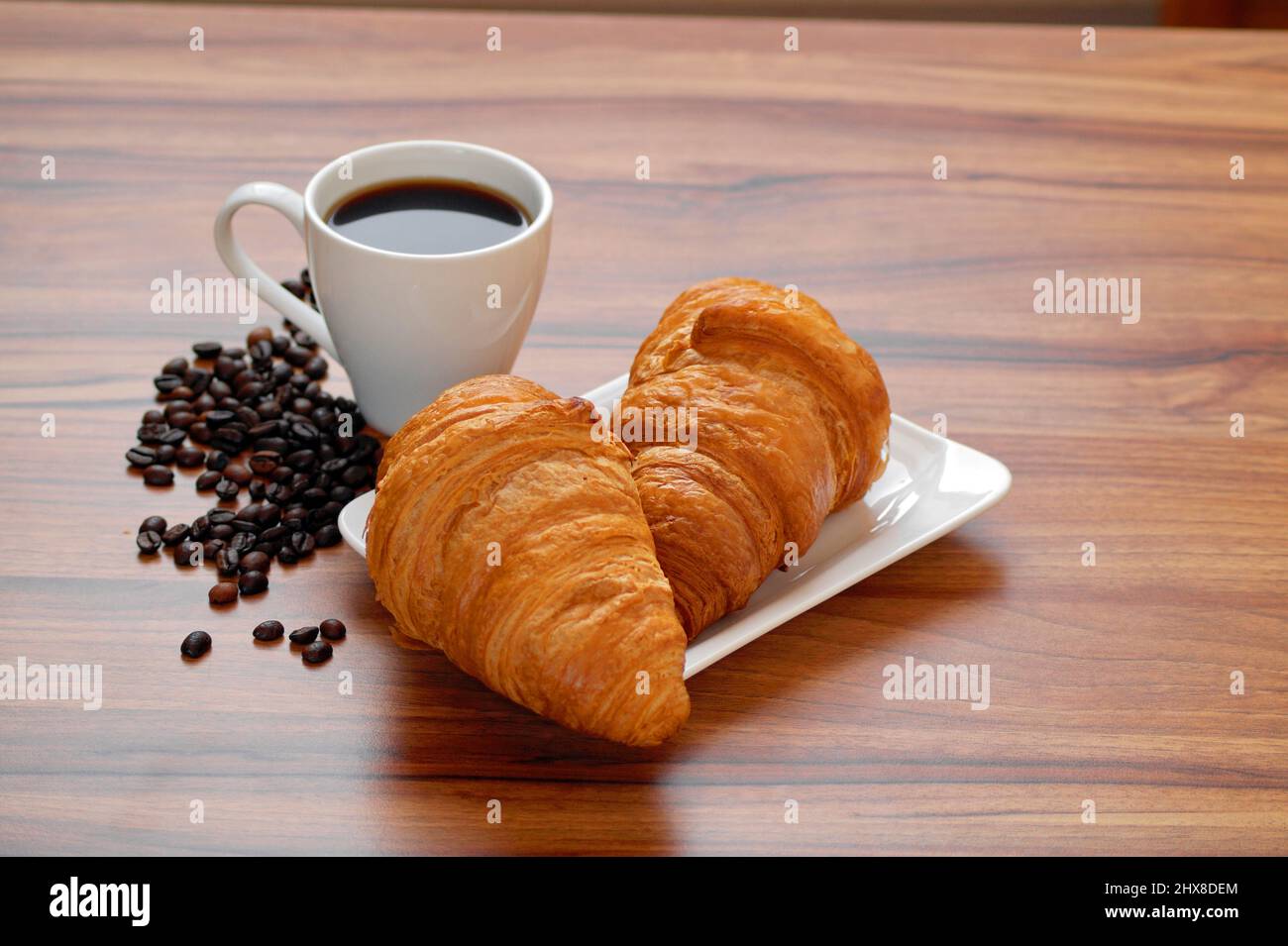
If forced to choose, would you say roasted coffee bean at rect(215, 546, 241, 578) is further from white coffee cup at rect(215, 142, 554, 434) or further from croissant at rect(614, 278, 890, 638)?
croissant at rect(614, 278, 890, 638)

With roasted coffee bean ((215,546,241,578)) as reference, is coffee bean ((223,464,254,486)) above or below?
above

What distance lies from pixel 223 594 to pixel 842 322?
92cm

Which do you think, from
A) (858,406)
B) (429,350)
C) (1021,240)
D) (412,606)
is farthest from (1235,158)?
(412,606)

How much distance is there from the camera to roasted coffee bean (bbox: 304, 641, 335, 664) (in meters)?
1.30

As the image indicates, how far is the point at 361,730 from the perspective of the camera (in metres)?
1.23

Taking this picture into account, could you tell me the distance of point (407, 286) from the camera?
1477 millimetres

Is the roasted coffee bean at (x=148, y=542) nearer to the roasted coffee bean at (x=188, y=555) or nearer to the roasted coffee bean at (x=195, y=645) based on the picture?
the roasted coffee bean at (x=188, y=555)

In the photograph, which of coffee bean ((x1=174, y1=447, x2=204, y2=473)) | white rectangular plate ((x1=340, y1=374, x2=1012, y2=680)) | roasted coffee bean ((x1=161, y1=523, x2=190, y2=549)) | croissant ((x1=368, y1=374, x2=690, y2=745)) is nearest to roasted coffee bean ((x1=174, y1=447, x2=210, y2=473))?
coffee bean ((x1=174, y1=447, x2=204, y2=473))

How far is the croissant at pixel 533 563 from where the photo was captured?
3.75 feet

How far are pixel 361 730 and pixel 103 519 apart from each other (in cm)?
43

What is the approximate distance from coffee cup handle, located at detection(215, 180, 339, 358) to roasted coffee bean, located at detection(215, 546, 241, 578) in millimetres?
322

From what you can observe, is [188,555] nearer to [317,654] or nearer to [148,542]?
[148,542]

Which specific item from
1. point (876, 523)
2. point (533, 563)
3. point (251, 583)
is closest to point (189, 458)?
point (251, 583)

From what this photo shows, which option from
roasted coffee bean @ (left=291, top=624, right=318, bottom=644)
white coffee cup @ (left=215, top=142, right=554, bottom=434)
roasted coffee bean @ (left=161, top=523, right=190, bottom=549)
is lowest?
roasted coffee bean @ (left=291, top=624, right=318, bottom=644)
